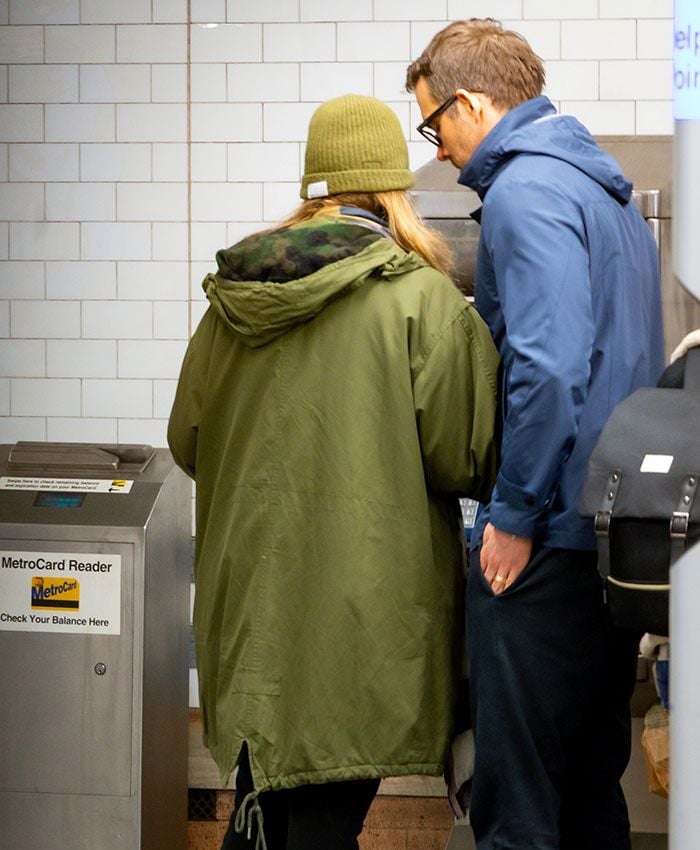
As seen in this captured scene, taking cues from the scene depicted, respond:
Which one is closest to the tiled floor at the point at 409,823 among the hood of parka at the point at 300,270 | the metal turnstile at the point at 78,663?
the metal turnstile at the point at 78,663

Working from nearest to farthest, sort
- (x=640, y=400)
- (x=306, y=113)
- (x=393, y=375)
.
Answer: (x=640, y=400) < (x=393, y=375) < (x=306, y=113)

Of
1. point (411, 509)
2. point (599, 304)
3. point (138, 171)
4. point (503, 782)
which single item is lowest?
point (503, 782)

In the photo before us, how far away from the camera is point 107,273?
4055 mm

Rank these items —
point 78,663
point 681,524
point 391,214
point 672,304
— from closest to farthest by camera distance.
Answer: point 681,524 → point 391,214 → point 78,663 → point 672,304

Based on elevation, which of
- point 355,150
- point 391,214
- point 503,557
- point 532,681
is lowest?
point 532,681

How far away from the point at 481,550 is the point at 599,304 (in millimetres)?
471

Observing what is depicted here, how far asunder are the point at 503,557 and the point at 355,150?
2.51ft

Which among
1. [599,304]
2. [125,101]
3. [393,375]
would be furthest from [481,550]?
[125,101]

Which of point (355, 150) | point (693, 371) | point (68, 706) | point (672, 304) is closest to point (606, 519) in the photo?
point (693, 371)

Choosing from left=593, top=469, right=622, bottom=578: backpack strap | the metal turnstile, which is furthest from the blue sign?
the metal turnstile

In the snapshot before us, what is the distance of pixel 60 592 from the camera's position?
316 cm

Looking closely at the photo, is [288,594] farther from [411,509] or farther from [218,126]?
[218,126]

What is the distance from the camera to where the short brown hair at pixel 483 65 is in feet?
7.52

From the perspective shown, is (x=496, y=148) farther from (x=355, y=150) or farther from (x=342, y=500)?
(x=342, y=500)
